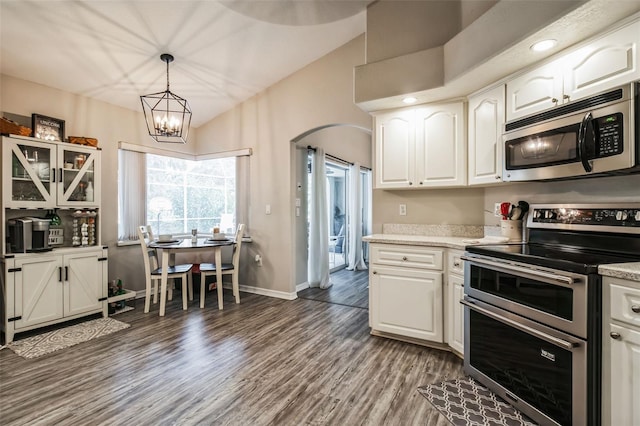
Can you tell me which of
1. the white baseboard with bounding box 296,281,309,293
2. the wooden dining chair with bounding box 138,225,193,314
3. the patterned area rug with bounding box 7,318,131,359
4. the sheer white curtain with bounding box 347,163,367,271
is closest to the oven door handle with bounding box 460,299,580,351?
the white baseboard with bounding box 296,281,309,293

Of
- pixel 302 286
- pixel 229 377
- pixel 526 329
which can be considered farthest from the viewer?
pixel 302 286

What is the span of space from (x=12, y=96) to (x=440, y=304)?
4.66 metres

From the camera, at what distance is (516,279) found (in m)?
1.93

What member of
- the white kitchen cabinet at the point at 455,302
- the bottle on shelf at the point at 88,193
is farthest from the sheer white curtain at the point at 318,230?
the bottle on shelf at the point at 88,193

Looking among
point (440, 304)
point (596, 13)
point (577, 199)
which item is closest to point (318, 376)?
point (440, 304)

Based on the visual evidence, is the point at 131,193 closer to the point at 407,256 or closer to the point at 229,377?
the point at 229,377

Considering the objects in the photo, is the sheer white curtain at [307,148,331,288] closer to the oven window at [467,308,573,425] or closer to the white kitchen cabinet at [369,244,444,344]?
the white kitchen cabinet at [369,244,444,344]

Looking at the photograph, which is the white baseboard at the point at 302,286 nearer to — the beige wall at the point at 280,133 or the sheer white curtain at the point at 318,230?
the sheer white curtain at the point at 318,230

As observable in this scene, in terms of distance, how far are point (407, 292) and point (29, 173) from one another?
3.82 metres

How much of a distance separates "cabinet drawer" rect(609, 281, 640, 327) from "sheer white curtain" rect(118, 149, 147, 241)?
4.84m

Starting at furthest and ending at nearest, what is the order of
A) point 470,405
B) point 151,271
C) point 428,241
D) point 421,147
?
point 151,271, point 421,147, point 428,241, point 470,405

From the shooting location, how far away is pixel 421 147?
3.03m

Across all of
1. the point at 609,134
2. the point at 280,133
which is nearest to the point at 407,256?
the point at 609,134

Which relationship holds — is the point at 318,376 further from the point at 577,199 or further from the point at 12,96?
the point at 12,96
